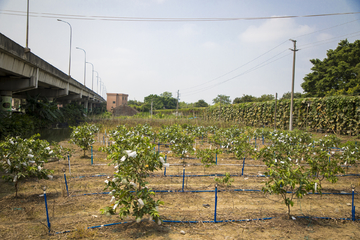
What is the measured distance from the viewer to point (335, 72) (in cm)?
3000

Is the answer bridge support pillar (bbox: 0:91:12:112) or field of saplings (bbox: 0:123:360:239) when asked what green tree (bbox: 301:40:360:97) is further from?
bridge support pillar (bbox: 0:91:12:112)

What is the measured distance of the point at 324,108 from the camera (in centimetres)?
1802

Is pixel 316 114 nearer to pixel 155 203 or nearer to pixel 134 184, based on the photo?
pixel 155 203

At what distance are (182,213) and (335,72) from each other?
113 ft

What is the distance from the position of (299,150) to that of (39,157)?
8048 mm

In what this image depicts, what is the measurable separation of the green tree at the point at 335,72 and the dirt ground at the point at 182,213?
28810 mm

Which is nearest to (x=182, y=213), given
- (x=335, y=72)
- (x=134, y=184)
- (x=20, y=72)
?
(x=134, y=184)

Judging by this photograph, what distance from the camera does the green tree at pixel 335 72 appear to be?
2919cm

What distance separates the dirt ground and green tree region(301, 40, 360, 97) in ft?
94.5

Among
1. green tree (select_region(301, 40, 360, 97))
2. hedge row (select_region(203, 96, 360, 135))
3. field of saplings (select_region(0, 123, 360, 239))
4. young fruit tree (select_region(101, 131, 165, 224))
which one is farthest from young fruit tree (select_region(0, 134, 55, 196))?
green tree (select_region(301, 40, 360, 97))

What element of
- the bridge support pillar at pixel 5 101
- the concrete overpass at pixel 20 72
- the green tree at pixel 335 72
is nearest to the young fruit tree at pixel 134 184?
the concrete overpass at pixel 20 72

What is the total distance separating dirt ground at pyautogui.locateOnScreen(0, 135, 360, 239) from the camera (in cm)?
371

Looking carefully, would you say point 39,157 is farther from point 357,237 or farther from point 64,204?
point 357,237

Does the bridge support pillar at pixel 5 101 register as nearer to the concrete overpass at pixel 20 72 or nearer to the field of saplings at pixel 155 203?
the concrete overpass at pixel 20 72
